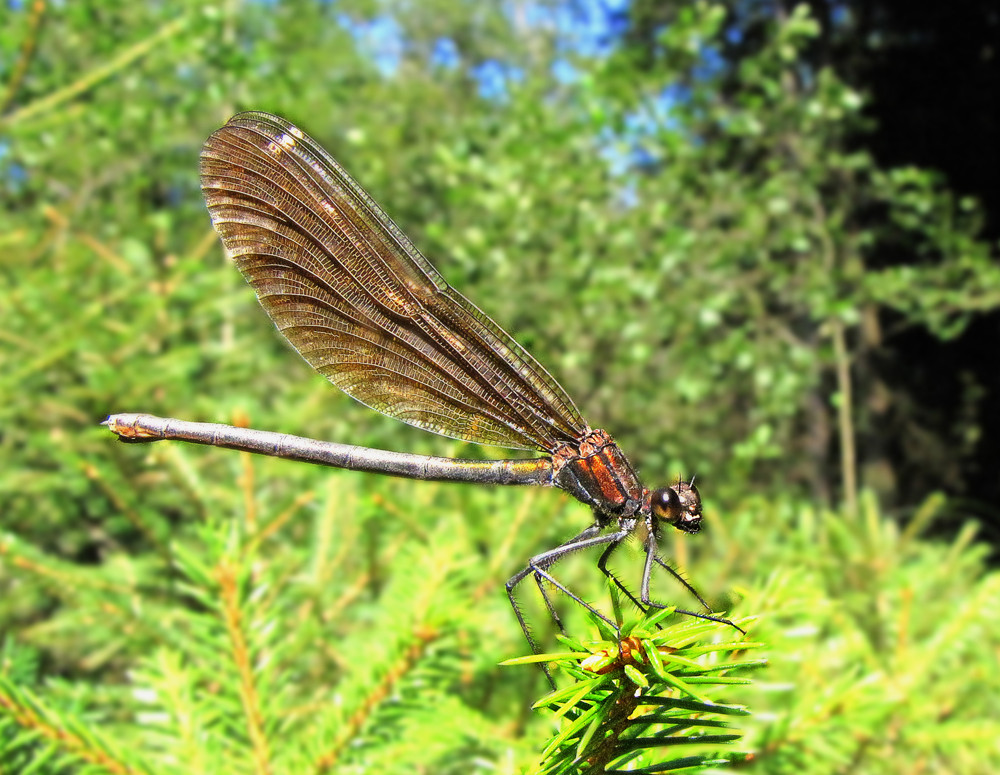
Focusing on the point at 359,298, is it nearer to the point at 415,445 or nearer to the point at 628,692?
the point at 628,692

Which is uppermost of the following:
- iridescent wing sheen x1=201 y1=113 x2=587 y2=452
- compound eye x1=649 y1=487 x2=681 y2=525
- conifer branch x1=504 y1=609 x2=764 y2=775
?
iridescent wing sheen x1=201 y1=113 x2=587 y2=452

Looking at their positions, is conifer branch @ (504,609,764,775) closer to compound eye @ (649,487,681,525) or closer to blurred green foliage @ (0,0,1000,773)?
blurred green foliage @ (0,0,1000,773)

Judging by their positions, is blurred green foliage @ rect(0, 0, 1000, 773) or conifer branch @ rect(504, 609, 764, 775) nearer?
conifer branch @ rect(504, 609, 764, 775)

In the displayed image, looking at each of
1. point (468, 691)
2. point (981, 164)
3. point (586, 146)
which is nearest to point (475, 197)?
point (586, 146)

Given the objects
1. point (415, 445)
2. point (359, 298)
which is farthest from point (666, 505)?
point (415, 445)

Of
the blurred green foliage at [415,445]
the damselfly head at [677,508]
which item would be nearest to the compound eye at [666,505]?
the damselfly head at [677,508]

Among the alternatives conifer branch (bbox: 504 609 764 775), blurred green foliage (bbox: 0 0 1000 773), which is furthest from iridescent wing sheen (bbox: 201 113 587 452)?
conifer branch (bbox: 504 609 764 775)
